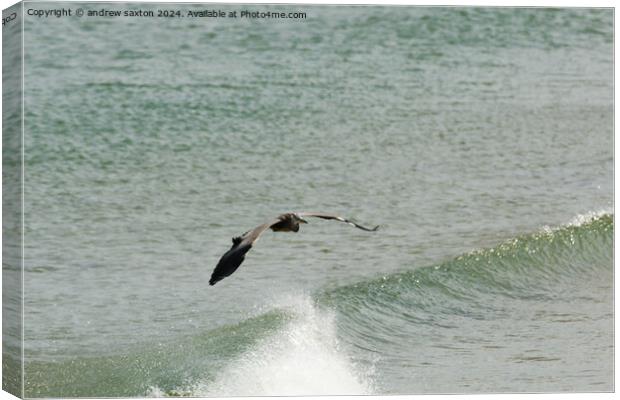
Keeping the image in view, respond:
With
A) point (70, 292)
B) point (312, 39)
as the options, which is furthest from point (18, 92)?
point (312, 39)

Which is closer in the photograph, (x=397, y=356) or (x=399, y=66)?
(x=397, y=356)

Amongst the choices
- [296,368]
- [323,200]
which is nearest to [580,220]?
[323,200]

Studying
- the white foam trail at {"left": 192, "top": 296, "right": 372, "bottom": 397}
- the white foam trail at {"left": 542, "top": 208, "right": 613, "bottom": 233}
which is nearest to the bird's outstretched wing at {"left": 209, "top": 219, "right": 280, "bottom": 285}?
the white foam trail at {"left": 192, "top": 296, "right": 372, "bottom": 397}

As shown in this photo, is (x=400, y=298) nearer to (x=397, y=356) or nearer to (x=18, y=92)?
(x=397, y=356)

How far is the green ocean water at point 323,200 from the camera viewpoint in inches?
530

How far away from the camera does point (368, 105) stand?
15.3 metres

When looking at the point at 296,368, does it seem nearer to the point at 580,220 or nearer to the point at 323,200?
the point at 323,200

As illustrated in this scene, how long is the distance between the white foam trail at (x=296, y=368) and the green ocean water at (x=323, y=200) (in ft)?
0.07

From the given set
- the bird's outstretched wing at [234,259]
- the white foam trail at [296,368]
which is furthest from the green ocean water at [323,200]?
the bird's outstretched wing at [234,259]

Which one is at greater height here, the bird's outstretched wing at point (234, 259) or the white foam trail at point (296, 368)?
the bird's outstretched wing at point (234, 259)

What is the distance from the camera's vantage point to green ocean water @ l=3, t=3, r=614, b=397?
1347 centimetres

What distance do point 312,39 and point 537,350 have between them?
2971 millimetres

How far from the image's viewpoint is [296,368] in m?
13.5

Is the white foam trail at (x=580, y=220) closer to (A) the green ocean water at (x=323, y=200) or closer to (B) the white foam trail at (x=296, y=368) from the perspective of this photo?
(A) the green ocean water at (x=323, y=200)
